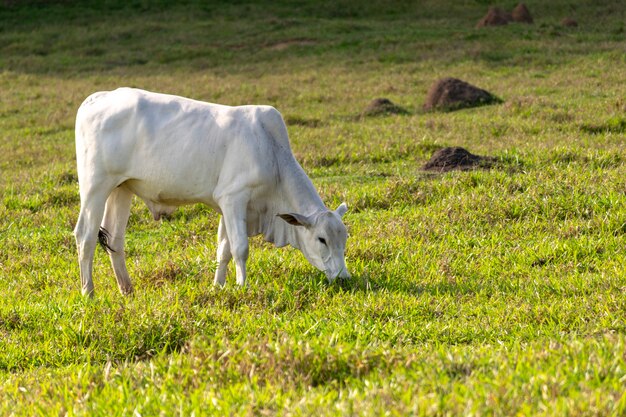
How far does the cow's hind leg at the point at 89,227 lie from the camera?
6.99 meters

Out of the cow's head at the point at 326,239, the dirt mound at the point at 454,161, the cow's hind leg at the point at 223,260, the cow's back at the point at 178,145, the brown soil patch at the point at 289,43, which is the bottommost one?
the brown soil patch at the point at 289,43

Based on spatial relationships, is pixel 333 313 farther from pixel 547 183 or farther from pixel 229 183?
pixel 547 183

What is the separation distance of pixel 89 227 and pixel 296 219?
166cm

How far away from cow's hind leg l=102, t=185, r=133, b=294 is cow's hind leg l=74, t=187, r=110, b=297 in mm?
177

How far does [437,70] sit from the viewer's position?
2170 cm

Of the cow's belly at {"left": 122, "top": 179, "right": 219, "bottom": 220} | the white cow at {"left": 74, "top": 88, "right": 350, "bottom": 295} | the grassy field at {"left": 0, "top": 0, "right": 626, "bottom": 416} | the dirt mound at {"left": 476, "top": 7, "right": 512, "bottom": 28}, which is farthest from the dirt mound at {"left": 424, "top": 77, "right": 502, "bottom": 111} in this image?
the dirt mound at {"left": 476, "top": 7, "right": 512, "bottom": 28}

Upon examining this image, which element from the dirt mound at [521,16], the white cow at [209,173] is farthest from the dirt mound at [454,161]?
the dirt mound at [521,16]

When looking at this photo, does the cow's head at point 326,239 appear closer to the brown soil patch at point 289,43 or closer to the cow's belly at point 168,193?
the cow's belly at point 168,193

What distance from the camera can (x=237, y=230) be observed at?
6664 mm

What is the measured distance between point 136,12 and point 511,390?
34123 millimetres

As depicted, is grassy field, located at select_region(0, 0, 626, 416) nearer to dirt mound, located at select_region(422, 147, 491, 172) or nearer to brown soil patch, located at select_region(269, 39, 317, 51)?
dirt mound, located at select_region(422, 147, 491, 172)

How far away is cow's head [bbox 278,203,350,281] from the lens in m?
6.65

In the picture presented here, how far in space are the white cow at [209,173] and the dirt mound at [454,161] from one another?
367 cm

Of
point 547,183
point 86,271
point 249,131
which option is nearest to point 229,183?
point 249,131
